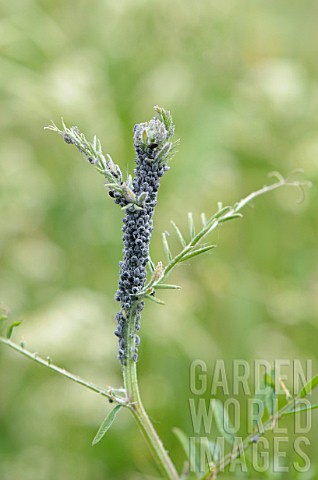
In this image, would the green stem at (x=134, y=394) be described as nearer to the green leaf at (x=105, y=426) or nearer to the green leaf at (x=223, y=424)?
the green leaf at (x=105, y=426)

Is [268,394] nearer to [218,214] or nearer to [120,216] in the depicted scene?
[218,214]

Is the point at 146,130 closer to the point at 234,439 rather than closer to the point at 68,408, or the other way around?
the point at 234,439

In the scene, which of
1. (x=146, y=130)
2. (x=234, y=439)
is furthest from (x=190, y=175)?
(x=146, y=130)

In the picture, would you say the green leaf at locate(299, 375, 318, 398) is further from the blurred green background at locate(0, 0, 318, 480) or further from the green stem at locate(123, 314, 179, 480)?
the blurred green background at locate(0, 0, 318, 480)

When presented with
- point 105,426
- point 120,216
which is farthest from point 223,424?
point 120,216

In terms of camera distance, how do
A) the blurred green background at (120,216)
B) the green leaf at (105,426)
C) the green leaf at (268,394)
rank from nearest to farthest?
the green leaf at (105,426) < the green leaf at (268,394) < the blurred green background at (120,216)

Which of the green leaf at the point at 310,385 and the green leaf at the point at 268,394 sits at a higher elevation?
the green leaf at the point at 268,394

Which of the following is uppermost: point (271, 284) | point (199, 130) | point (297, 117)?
point (297, 117)

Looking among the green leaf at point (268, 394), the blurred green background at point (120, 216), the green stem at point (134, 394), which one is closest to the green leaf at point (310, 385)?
the green leaf at point (268, 394)

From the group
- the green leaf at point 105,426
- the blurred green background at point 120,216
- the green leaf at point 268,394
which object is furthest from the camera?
the blurred green background at point 120,216
